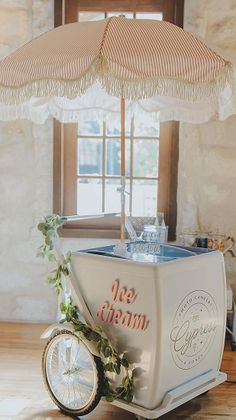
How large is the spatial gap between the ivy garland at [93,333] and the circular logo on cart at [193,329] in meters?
0.22

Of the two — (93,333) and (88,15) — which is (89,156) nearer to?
(88,15)

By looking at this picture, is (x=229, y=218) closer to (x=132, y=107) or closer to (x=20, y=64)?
(x=132, y=107)

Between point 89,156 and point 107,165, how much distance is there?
144 millimetres

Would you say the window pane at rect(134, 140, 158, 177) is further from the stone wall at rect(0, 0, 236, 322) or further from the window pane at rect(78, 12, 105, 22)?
the window pane at rect(78, 12, 105, 22)

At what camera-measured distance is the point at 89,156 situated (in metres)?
3.38

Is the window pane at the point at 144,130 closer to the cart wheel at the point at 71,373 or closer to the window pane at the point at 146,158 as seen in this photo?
the window pane at the point at 146,158

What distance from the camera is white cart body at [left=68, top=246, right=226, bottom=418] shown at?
6.11 feet

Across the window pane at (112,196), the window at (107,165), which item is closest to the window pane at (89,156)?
the window at (107,165)

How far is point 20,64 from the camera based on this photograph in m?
1.94

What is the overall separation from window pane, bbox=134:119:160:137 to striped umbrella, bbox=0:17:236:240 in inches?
50.0

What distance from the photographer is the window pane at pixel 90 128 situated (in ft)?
11.0

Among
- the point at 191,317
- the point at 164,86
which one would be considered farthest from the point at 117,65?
the point at 191,317

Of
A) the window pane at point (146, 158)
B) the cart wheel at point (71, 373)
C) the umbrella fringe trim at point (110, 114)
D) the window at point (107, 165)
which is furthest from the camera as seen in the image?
the window pane at point (146, 158)

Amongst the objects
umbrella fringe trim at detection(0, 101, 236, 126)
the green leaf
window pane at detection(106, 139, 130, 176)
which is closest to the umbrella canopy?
umbrella fringe trim at detection(0, 101, 236, 126)
